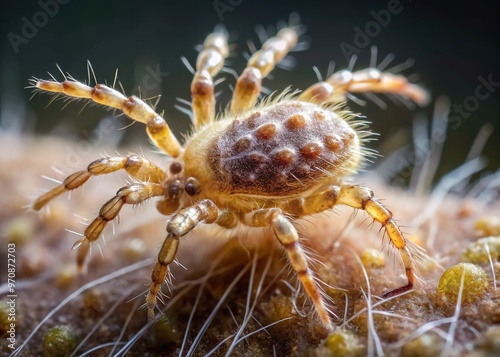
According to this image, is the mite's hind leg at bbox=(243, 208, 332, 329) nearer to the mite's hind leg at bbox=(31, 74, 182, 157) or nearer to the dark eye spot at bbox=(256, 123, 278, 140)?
the dark eye spot at bbox=(256, 123, 278, 140)

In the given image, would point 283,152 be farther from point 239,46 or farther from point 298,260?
point 239,46

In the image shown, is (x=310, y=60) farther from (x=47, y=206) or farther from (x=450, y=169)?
(x=47, y=206)

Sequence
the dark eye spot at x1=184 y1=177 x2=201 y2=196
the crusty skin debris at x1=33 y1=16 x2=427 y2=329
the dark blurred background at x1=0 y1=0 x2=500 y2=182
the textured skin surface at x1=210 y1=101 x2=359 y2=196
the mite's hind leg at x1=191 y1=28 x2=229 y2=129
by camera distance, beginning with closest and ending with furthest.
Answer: the crusty skin debris at x1=33 y1=16 x2=427 y2=329 → the textured skin surface at x1=210 y1=101 x2=359 y2=196 → the dark eye spot at x1=184 y1=177 x2=201 y2=196 → the mite's hind leg at x1=191 y1=28 x2=229 y2=129 → the dark blurred background at x1=0 y1=0 x2=500 y2=182

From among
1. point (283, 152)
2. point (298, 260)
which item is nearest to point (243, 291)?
point (298, 260)

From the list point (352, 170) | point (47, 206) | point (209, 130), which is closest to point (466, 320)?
point (352, 170)

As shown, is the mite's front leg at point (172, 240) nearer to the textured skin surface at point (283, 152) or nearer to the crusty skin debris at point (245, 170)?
the crusty skin debris at point (245, 170)

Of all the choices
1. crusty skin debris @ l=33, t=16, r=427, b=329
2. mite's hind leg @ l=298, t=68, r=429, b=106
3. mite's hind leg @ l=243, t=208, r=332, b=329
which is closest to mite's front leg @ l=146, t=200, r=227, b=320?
crusty skin debris @ l=33, t=16, r=427, b=329
